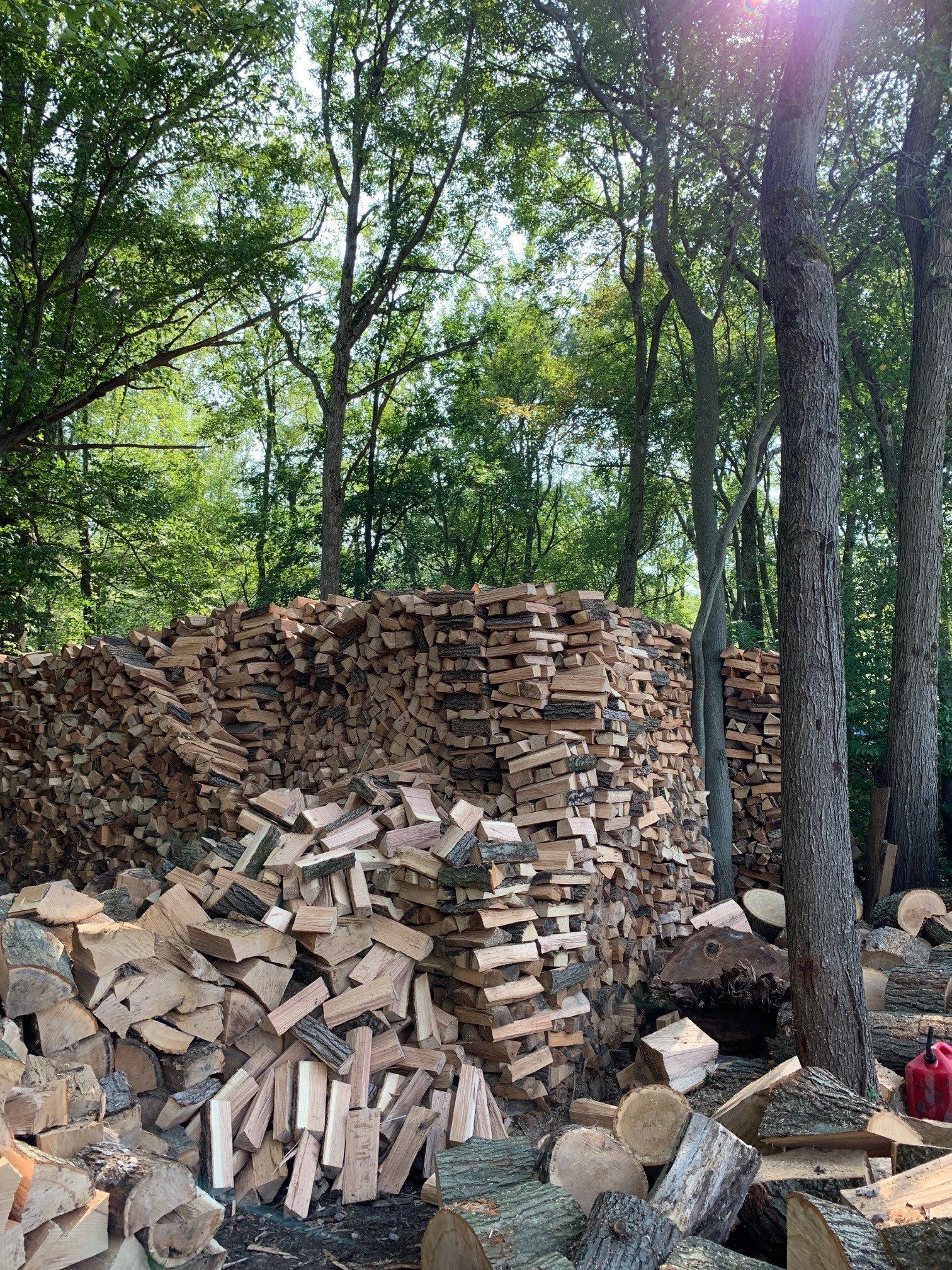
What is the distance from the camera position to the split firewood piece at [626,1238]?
2436mm

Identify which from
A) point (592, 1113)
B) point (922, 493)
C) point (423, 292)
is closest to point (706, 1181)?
point (592, 1113)

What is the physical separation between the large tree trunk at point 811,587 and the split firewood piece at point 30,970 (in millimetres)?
3065

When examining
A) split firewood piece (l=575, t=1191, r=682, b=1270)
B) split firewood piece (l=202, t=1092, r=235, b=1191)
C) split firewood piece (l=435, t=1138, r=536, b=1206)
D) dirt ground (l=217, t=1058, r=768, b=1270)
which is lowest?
dirt ground (l=217, t=1058, r=768, b=1270)

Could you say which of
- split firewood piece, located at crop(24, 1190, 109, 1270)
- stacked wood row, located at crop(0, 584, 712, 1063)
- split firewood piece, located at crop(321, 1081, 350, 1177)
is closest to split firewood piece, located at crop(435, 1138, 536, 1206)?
split firewood piece, located at crop(321, 1081, 350, 1177)

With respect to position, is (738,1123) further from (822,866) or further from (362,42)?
(362,42)

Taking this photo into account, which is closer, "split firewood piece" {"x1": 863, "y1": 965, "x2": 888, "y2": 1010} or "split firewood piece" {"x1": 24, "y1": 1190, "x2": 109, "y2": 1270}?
"split firewood piece" {"x1": 24, "y1": 1190, "x2": 109, "y2": 1270}

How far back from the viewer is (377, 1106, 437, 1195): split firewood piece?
12.1ft

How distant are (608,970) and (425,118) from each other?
12776 millimetres

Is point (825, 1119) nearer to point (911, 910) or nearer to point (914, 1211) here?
point (914, 1211)

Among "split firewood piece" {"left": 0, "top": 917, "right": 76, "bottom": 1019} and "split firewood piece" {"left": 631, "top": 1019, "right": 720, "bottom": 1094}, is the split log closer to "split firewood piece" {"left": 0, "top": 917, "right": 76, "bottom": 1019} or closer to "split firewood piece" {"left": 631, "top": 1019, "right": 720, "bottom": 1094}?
"split firewood piece" {"left": 631, "top": 1019, "right": 720, "bottom": 1094}

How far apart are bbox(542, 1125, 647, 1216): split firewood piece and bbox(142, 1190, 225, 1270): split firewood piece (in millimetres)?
1115

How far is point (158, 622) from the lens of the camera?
20188mm

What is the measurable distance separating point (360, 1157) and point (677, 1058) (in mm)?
1588

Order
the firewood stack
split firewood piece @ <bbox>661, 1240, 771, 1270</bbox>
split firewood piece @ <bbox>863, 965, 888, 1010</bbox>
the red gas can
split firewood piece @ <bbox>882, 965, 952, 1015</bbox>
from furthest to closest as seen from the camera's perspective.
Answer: the firewood stack
split firewood piece @ <bbox>863, 965, 888, 1010</bbox>
split firewood piece @ <bbox>882, 965, 952, 1015</bbox>
the red gas can
split firewood piece @ <bbox>661, 1240, 771, 1270</bbox>
